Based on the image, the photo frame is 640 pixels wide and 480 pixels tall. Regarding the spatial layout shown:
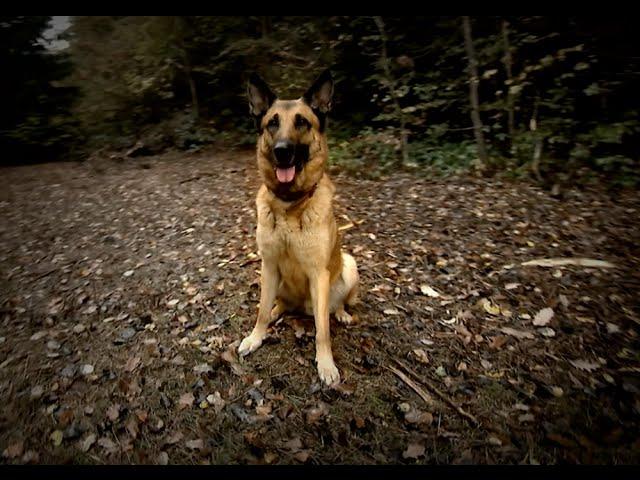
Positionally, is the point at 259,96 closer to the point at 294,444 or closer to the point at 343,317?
the point at 343,317

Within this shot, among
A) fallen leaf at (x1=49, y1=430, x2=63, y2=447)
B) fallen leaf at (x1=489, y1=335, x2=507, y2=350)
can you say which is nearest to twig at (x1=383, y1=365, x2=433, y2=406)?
fallen leaf at (x1=489, y1=335, x2=507, y2=350)

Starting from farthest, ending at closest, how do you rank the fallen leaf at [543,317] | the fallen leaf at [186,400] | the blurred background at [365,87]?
the blurred background at [365,87] → the fallen leaf at [543,317] → the fallen leaf at [186,400]

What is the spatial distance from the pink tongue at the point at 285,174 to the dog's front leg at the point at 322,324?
2.61 ft

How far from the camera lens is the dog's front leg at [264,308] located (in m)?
2.97

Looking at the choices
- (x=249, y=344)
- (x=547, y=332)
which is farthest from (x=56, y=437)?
(x=547, y=332)

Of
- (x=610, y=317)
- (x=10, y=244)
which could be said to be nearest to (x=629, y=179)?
(x=610, y=317)

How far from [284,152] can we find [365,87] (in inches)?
320

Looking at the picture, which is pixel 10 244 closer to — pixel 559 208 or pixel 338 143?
pixel 338 143

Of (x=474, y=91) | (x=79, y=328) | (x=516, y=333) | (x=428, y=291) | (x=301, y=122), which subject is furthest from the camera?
(x=474, y=91)

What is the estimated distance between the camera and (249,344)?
9.96 ft

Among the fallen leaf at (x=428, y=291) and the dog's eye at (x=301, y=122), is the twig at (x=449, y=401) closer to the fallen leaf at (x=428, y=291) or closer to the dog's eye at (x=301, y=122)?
the fallen leaf at (x=428, y=291)

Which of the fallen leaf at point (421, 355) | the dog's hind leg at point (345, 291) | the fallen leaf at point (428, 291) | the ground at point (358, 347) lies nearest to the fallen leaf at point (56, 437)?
the ground at point (358, 347)

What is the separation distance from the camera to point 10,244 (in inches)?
213

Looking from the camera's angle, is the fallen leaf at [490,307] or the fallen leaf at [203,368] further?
the fallen leaf at [490,307]
